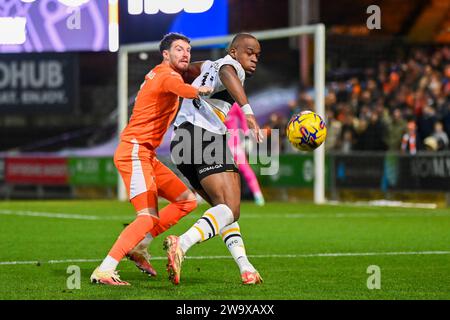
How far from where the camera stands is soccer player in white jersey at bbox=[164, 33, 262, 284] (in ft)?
28.2

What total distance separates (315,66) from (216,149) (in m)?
14.1

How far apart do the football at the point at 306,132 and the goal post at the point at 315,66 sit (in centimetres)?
1295

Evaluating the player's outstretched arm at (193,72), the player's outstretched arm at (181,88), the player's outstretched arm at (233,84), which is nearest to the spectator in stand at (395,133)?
the player's outstretched arm at (193,72)

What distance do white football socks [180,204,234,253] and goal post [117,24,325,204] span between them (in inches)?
521

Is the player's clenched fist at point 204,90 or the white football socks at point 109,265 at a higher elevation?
the player's clenched fist at point 204,90

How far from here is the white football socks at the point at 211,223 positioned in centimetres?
855

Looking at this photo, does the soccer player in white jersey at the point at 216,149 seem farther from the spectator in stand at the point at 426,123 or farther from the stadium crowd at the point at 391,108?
the spectator in stand at the point at 426,123

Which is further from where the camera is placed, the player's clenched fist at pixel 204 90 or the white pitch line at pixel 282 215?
the white pitch line at pixel 282 215

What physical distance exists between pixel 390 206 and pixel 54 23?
31.6 feet

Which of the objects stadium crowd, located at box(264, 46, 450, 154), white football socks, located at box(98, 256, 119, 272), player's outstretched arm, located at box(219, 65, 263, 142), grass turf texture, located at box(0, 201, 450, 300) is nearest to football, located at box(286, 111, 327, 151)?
player's outstretched arm, located at box(219, 65, 263, 142)

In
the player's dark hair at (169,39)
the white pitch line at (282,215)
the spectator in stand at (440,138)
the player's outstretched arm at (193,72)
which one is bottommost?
the white pitch line at (282,215)

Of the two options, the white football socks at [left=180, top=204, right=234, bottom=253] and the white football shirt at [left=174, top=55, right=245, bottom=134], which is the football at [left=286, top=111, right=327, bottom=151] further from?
the white football socks at [left=180, top=204, right=234, bottom=253]

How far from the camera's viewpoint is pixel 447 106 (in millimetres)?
24266
